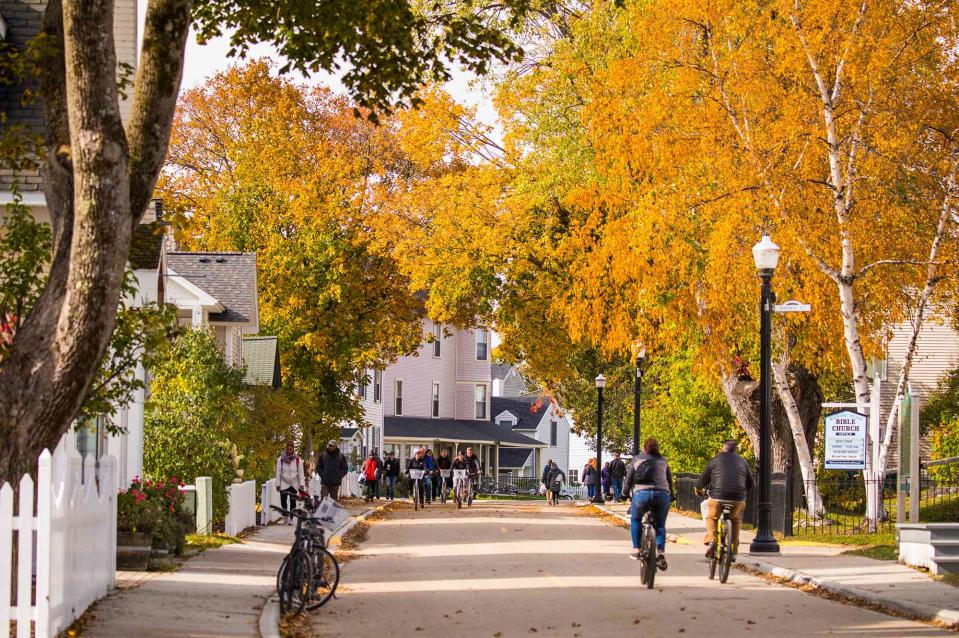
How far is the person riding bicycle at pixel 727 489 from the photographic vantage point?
19.8 meters

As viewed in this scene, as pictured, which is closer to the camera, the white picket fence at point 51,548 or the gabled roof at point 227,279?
the white picket fence at point 51,548

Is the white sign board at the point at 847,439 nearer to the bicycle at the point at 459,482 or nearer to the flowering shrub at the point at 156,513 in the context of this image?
the flowering shrub at the point at 156,513

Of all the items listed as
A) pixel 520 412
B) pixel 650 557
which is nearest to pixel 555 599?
pixel 650 557

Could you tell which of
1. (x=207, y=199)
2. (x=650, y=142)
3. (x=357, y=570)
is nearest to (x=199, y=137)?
(x=207, y=199)

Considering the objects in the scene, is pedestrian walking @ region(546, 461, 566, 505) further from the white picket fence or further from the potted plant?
the white picket fence

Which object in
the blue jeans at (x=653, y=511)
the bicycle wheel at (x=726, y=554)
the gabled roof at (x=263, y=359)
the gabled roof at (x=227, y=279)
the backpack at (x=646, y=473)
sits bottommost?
the bicycle wheel at (x=726, y=554)

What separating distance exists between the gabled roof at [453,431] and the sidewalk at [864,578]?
60.2 meters

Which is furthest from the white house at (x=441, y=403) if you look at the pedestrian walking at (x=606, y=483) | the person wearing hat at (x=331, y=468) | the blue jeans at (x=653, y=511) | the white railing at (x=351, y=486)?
the blue jeans at (x=653, y=511)

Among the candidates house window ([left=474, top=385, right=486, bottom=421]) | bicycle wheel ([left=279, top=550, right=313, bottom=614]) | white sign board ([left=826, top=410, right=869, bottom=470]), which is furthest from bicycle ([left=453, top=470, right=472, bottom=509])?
house window ([left=474, top=385, right=486, bottom=421])

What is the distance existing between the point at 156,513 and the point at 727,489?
764 centimetres

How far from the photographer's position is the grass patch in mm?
24677

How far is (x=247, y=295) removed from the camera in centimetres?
4347

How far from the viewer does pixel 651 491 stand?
774 inches

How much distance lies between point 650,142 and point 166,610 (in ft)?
62.8
